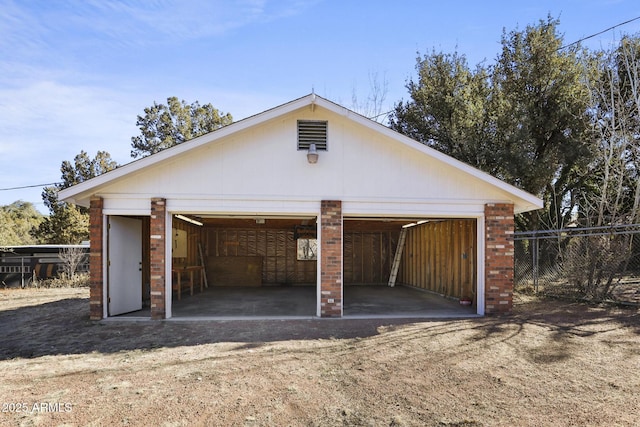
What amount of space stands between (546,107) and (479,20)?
5285 mm

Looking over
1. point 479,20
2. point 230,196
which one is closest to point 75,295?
point 230,196

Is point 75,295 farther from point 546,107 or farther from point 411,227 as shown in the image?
point 546,107

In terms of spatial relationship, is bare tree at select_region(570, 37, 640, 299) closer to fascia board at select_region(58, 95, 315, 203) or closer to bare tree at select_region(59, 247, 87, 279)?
fascia board at select_region(58, 95, 315, 203)

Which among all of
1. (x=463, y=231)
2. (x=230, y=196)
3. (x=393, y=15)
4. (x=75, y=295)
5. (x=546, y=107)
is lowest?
(x=75, y=295)

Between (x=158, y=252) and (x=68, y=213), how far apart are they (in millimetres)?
18104

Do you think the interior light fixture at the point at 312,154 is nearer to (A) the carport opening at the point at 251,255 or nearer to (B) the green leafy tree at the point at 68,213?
(A) the carport opening at the point at 251,255

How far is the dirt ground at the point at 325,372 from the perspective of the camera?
3.98 metres

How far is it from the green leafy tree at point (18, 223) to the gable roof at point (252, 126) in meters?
18.7

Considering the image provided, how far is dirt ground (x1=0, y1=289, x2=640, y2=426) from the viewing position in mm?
3979

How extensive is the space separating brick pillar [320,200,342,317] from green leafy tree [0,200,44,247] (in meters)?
21.7

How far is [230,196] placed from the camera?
8.65 m

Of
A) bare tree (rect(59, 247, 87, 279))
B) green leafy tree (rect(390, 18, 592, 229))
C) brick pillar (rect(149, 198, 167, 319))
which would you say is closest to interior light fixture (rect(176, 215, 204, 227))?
brick pillar (rect(149, 198, 167, 319))

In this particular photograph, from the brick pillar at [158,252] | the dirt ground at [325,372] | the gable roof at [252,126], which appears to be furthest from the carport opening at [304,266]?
the gable roof at [252,126]

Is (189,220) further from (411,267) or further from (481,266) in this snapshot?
(481,266)
